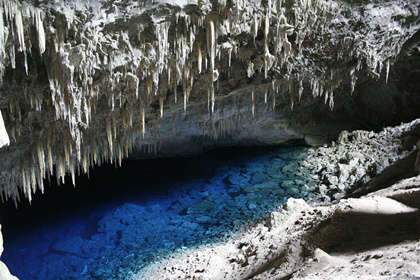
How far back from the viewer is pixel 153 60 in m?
6.57

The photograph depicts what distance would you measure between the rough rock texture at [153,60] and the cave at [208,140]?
24 mm

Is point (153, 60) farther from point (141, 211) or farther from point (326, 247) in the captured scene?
point (141, 211)

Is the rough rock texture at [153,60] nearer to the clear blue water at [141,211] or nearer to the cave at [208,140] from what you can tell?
the cave at [208,140]

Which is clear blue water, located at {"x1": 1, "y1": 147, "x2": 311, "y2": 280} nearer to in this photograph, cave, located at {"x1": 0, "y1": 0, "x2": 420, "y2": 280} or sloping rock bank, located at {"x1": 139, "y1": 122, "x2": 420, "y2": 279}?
cave, located at {"x1": 0, "y1": 0, "x2": 420, "y2": 280}

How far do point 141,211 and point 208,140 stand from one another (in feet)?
11.2

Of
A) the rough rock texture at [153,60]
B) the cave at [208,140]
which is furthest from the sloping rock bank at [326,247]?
the rough rock texture at [153,60]

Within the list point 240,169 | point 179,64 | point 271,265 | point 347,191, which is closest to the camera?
point 271,265

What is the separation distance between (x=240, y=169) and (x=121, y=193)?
9.87ft

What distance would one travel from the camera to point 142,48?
6.36 meters

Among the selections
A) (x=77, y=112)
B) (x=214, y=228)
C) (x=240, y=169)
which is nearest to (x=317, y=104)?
(x=240, y=169)

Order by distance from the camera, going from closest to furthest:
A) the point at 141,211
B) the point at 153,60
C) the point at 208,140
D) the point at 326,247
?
the point at 326,247
the point at 153,60
the point at 141,211
the point at 208,140

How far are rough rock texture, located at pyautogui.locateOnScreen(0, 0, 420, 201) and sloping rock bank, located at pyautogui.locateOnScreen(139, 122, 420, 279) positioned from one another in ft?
7.27

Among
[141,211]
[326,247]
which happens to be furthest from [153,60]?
[141,211]

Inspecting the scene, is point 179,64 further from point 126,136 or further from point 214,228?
point 214,228
